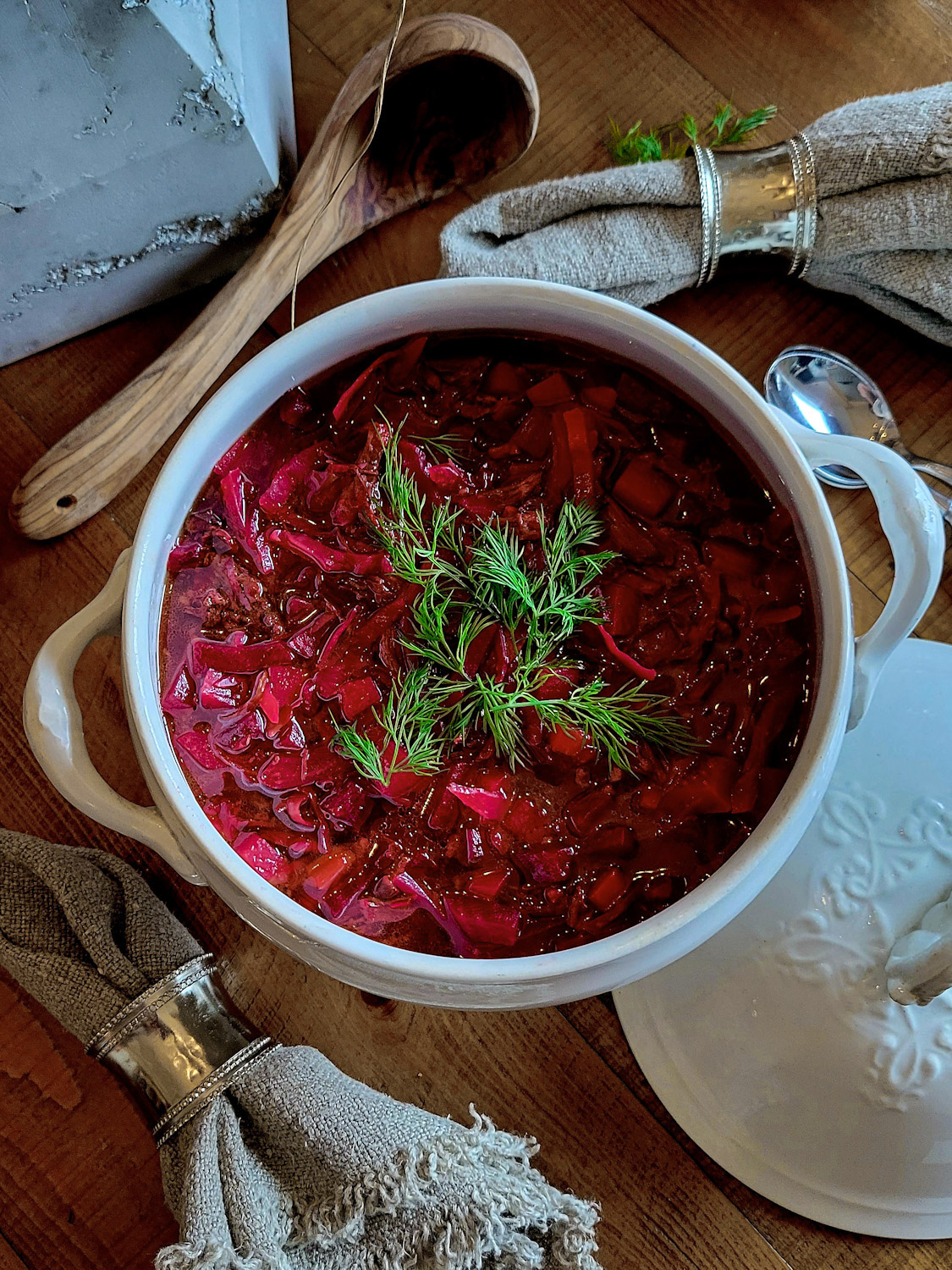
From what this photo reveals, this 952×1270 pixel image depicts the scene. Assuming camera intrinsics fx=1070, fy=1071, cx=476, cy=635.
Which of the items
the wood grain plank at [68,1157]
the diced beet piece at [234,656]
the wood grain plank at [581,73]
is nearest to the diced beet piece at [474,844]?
the diced beet piece at [234,656]

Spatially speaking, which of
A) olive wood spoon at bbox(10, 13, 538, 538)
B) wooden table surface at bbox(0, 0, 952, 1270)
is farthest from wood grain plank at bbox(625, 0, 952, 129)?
olive wood spoon at bbox(10, 13, 538, 538)

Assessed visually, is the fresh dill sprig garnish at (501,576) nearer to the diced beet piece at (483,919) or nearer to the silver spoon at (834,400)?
the diced beet piece at (483,919)

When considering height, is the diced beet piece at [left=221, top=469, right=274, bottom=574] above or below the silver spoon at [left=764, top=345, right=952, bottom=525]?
above

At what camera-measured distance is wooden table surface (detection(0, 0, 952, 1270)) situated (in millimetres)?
1138

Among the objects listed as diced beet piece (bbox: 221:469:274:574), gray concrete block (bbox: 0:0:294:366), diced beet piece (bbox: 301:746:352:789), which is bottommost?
diced beet piece (bbox: 301:746:352:789)

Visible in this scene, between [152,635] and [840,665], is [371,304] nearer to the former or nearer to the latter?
[152,635]

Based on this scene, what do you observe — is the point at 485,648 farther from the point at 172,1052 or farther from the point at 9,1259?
the point at 9,1259

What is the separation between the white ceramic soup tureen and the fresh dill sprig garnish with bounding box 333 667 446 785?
0.40ft

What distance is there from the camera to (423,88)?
1.20 metres

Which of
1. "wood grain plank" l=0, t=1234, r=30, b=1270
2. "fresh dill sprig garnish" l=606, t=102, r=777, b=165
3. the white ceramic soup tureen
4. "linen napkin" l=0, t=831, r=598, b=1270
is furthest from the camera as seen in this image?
"fresh dill sprig garnish" l=606, t=102, r=777, b=165

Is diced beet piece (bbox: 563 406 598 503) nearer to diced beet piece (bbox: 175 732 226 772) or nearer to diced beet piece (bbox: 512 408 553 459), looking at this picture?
diced beet piece (bbox: 512 408 553 459)

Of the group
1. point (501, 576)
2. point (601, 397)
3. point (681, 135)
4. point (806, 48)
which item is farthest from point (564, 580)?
point (806, 48)

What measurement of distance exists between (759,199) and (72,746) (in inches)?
35.5

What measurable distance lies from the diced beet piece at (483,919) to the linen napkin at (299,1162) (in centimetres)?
33
